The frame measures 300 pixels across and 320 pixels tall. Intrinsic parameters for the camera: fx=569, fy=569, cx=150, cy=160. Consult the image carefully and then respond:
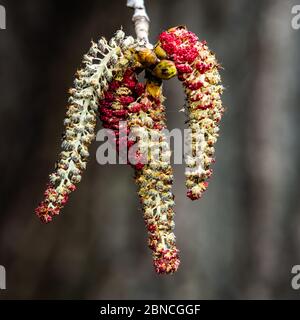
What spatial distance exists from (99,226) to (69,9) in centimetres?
41

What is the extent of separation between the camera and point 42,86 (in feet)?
3.44

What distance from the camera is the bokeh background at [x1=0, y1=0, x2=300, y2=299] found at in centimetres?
104

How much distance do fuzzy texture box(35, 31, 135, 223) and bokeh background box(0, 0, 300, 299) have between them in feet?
1.53

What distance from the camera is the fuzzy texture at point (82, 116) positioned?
565mm

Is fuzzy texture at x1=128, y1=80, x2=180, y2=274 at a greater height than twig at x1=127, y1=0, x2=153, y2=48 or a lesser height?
lesser

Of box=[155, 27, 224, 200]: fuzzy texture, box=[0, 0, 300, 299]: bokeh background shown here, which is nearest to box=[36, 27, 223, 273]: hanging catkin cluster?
box=[155, 27, 224, 200]: fuzzy texture

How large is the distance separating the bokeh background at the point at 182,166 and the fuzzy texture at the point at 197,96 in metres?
0.46

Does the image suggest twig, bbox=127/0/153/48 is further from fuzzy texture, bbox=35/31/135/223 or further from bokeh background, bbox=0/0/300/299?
bokeh background, bbox=0/0/300/299

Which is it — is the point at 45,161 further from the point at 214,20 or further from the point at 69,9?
the point at 214,20

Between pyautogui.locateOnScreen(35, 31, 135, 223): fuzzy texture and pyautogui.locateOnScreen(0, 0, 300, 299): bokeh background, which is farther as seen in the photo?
pyautogui.locateOnScreen(0, 0, 300, 299): bokeh background

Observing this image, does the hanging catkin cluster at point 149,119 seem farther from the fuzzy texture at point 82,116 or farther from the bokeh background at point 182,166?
the bokeh background at point 182,166

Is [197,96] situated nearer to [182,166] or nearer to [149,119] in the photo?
[149,119]

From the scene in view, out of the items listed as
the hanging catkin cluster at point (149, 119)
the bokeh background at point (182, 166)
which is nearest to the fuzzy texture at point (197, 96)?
the hanging catkin cluster at point (149, 119)

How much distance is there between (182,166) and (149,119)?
1.54ft
